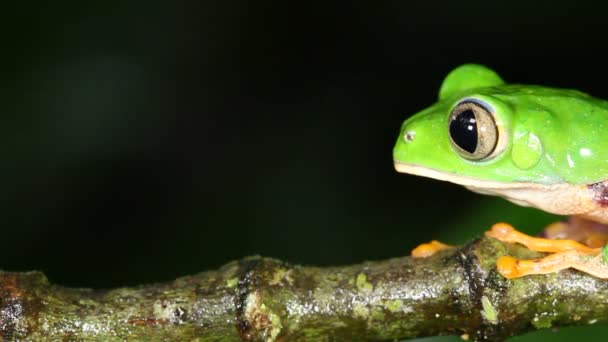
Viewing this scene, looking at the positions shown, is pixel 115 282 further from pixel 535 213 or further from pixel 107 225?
pixel 535 213

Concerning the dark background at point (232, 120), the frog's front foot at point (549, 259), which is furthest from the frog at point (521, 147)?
the dark background at point (232, 120)

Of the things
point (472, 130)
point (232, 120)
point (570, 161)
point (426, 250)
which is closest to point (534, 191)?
point (570, 161)

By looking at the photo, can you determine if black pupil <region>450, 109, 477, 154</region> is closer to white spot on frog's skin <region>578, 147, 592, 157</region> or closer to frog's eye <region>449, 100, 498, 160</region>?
frog's eye <region>449, 100, 498, 160</region>

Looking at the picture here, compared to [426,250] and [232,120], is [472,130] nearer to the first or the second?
[426,250]

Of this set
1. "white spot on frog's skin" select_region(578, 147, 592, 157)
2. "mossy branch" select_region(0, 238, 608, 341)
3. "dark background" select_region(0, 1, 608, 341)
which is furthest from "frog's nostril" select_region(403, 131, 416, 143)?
"dark background" select_region(0, 1, 608, 341)

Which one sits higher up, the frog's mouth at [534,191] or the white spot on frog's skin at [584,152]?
the white spot on frog's skin at [584,152]

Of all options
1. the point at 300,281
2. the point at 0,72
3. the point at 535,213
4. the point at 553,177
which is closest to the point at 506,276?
the point at 300,281

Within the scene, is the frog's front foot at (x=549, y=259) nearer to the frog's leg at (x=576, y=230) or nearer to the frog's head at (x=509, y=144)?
the frog's head at (x=509, y=144)

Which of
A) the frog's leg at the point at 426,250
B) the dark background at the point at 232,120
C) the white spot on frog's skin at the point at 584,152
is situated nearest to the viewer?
the frog's leg at the point at 426,250
